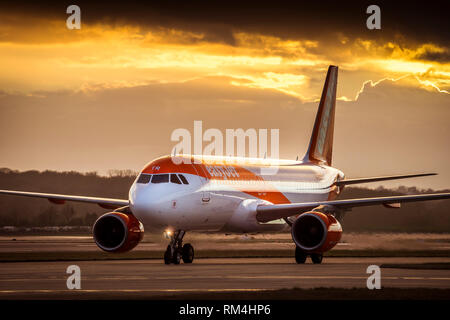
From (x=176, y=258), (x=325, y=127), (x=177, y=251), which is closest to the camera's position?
(x=176, y=258)

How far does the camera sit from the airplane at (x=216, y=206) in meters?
30.0

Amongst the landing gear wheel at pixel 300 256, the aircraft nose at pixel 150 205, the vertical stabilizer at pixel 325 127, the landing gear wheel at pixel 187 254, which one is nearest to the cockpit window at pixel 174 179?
the aircraft nose at pixel 150 205

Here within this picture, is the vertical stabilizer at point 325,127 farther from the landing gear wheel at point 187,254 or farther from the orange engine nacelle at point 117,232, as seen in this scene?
the orange engine nacelle at point 117,232

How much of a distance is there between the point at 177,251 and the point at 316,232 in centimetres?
498

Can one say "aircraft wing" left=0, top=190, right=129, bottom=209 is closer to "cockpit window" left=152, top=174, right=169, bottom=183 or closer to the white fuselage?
the white fuselage

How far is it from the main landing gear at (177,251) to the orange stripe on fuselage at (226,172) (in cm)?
228

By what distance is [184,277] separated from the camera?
24453 millimetres

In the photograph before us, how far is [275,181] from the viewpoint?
38.6 metres

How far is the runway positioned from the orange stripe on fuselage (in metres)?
3.24

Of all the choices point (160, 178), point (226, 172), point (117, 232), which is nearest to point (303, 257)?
point (226, 172)

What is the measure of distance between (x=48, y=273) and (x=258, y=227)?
455 inches

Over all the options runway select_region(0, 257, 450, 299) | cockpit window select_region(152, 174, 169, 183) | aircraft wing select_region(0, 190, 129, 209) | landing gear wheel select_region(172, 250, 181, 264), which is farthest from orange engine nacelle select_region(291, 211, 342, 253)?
aircraft wing select_region(0, 190, 129, 209)

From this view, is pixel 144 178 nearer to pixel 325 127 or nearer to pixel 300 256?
pixel 300 256

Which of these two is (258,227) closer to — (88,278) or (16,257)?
(16,257)
